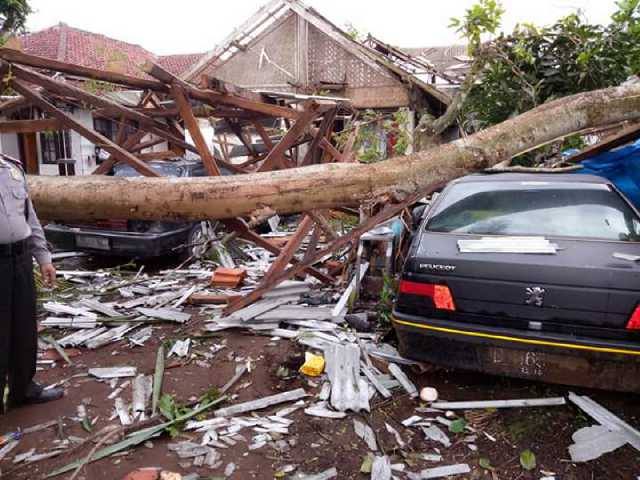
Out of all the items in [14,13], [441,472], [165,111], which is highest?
[14,13]

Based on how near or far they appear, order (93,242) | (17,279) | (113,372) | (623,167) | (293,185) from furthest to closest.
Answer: (93,242), (623,167), (113,372), (293,185), (17,279)

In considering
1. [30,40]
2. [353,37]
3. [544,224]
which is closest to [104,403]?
[544,224]

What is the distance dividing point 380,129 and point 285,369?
440 inches

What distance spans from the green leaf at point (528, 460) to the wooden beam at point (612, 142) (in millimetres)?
3987

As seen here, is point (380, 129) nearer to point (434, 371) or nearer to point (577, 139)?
point (577, 139)

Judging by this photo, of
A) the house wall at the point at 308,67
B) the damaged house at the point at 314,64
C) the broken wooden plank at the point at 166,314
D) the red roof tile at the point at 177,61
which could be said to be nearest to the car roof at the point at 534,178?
the broken wooden plank at the point at 166,314

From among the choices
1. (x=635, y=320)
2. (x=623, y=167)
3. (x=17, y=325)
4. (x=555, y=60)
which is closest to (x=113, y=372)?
(x=17, y=325)

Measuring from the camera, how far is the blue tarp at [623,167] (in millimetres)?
5531

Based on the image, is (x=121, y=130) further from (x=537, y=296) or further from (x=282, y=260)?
(x=537, y=296)

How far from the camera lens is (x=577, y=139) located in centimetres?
782

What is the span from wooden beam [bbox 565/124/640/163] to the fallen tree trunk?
148 centimetres

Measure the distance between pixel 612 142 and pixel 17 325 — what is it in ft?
20.7

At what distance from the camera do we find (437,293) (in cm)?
351

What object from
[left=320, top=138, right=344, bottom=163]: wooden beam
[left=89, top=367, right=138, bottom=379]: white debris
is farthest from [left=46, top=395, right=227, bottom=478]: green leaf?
[left=320, top=138, right=344, bottom=163]: wooden beam
